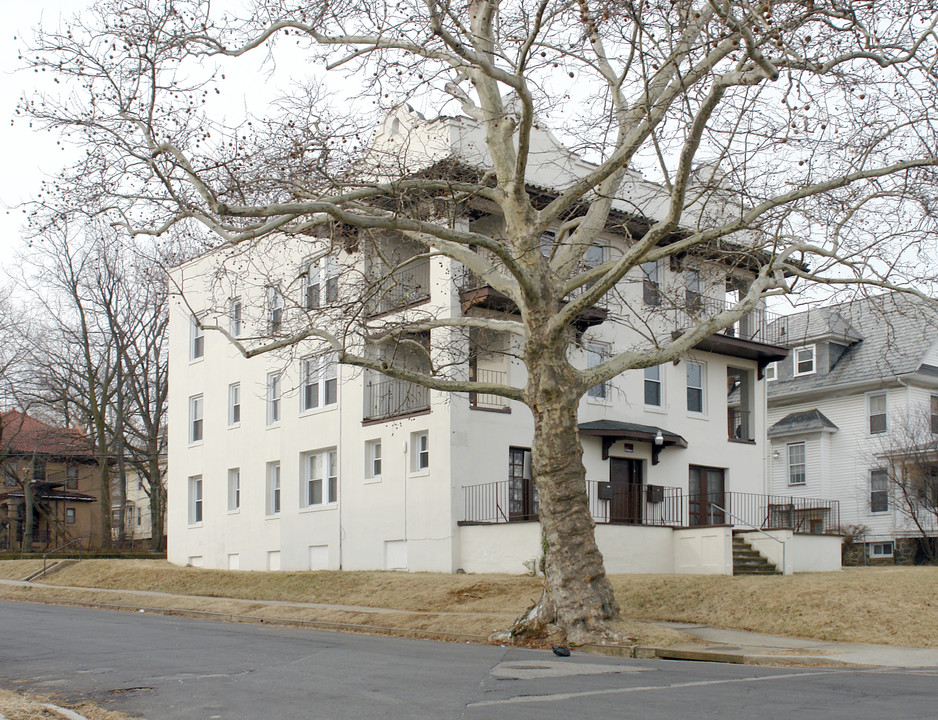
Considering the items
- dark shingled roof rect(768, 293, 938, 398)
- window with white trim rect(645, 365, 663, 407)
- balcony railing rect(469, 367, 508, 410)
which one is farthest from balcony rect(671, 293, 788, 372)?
dark shingled roof rect(768, 293, 938, 398)

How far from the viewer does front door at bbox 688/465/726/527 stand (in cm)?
2966

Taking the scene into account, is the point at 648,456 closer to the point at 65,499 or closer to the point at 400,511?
the point at 400,511

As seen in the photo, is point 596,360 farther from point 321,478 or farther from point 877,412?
point 877,412

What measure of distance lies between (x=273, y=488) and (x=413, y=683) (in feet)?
73.2

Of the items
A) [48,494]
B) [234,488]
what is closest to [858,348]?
[234,488]

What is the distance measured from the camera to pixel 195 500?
115 ft

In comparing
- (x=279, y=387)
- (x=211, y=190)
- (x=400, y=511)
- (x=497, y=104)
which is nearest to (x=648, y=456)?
(x=400, y=511)

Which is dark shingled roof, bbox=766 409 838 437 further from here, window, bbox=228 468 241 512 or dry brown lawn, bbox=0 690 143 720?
dry brown lawn, bbox=0 690 143 720

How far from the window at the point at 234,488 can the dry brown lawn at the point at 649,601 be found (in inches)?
279

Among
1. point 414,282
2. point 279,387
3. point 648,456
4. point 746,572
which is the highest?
point 414,282

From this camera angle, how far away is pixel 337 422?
2831 centimetres

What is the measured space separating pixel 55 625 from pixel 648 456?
16.5 m

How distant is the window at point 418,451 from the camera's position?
25703 mm

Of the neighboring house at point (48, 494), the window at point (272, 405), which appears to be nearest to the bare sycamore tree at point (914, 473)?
the window at point (272, 405)
